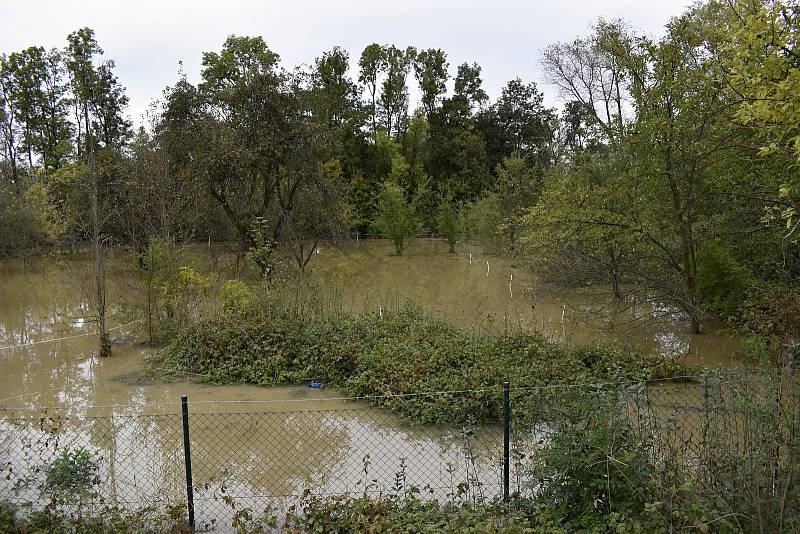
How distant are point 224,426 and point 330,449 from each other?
5.60 feet

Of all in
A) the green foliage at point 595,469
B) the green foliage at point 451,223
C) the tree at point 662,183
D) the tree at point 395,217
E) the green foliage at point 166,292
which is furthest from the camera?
the green foliage at point 451,223

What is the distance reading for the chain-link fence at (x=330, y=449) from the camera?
16.2 ft

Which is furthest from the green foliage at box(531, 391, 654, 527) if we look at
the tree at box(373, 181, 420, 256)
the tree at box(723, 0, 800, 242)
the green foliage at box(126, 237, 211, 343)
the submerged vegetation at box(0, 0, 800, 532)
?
the tree at box(373, 181, 420, 256)

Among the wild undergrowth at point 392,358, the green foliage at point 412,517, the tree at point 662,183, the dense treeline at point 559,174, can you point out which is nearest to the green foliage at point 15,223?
the dense treeline at point 559,174

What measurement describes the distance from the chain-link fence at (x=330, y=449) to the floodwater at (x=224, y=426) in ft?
0.09

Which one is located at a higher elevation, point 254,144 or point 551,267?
point 254,144

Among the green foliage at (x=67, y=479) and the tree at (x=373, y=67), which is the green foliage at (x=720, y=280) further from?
the tree at (x=373, y=67)

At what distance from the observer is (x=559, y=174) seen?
72.2 ft

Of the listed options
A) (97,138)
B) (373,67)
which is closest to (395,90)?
(373,67)

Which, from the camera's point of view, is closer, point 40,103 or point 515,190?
point 515,190

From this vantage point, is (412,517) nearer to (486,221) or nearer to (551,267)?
(551,267)

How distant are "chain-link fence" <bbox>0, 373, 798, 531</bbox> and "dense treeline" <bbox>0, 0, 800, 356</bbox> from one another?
220cm


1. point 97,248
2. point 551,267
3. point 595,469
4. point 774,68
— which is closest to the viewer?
point 595,469

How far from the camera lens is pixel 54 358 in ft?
39.7
